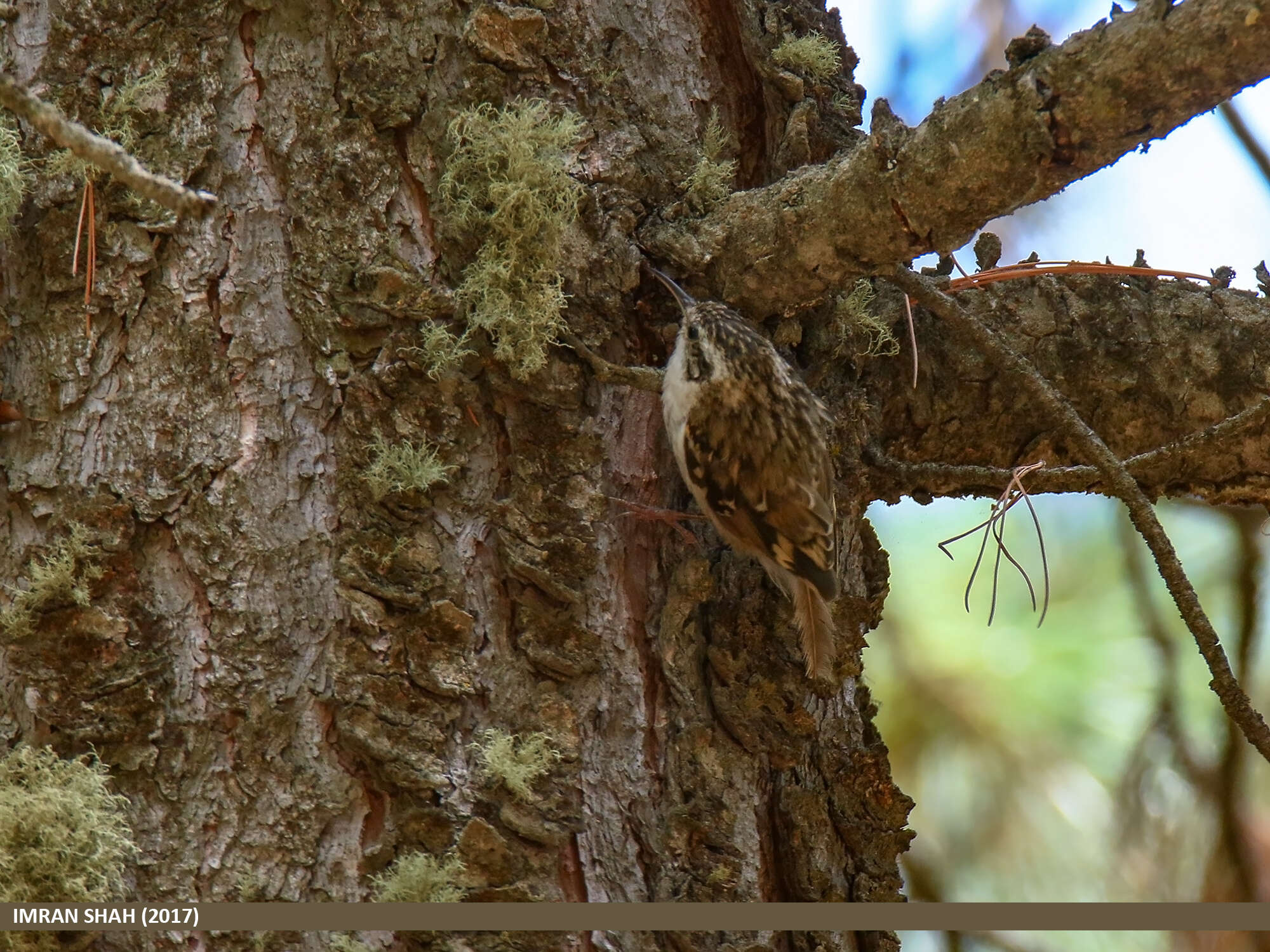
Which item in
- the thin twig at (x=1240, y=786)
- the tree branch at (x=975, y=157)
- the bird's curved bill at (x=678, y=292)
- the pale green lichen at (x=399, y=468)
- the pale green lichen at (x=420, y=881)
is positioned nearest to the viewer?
the tree branch at (x=975, y=157)

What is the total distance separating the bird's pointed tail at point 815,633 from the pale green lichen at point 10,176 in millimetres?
1439

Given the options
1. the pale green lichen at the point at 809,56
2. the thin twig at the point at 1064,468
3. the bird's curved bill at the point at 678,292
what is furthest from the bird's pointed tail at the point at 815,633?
the pale green lichen at the point at 809,56

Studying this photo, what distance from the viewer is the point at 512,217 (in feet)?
6.34

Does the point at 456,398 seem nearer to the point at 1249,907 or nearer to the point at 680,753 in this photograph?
the point at 680,753

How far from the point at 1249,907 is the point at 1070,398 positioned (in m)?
1.17

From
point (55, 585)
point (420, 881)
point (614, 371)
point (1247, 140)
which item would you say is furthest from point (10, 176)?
point (1247, 140)

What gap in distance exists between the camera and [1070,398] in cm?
234

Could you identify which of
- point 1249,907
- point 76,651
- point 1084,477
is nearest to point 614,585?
point 76,651

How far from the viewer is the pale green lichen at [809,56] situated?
7.25ft

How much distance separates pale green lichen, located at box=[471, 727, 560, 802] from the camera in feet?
5.64

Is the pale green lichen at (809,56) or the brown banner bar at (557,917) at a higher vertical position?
the pale green lichen at (809,56)

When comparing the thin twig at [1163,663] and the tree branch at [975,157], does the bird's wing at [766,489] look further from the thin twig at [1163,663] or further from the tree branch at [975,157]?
the thin twig at [1163,663]

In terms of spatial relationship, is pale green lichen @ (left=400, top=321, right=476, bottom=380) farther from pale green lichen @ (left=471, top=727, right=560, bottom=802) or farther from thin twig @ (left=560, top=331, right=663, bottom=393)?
pale green lichen @ (left=471, top=727, right=560, bottom=802)

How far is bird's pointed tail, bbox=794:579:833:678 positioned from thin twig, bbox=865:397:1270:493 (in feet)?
1.06
